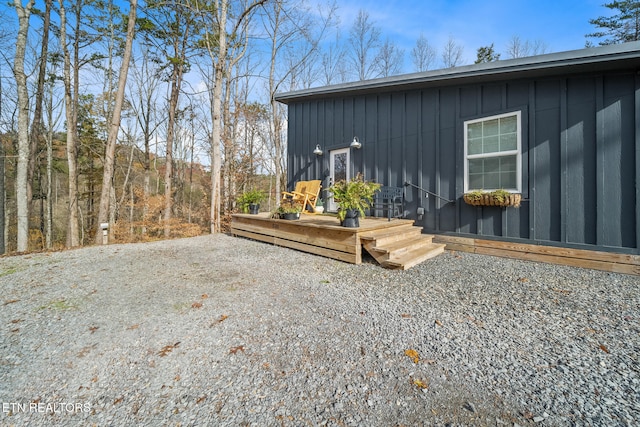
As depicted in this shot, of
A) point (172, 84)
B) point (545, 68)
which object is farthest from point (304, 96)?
point (172, 84)

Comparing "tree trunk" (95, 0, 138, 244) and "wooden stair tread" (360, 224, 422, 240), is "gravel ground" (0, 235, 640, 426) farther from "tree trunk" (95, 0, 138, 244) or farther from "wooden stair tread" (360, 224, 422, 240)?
"tree trunk" (95, 0, 138, 244)

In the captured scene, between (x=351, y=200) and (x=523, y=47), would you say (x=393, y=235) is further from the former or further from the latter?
(x=523, y=47)

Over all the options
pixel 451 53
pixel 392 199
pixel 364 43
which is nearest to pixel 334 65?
pixel 364 43

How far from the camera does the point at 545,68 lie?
11.6 feet

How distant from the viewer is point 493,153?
4.17 m

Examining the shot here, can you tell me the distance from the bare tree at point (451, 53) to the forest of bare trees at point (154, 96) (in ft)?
0.24

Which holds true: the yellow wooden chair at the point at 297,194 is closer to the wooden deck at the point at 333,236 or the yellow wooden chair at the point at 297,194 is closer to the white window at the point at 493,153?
the wooden deck at the point at 333,236

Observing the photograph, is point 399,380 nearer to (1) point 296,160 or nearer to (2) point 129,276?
(2) point 129,276

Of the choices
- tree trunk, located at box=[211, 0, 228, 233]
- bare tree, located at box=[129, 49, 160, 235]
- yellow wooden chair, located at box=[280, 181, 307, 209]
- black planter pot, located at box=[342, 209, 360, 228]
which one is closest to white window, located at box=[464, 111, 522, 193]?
black planter pot, located at box=[342, 209, 360, 228]

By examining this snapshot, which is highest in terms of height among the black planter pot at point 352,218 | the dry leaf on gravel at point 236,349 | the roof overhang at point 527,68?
the roof overhang at point 527,68

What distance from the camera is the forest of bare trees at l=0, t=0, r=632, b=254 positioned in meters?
8.09

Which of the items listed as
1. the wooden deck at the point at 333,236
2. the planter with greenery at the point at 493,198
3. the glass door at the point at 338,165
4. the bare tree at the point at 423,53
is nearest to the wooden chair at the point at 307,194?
the glass door at the point at 338,165

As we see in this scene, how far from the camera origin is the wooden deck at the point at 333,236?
372 centimetres

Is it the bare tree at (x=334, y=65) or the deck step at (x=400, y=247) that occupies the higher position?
the bare tree at (x=334, y=65)
